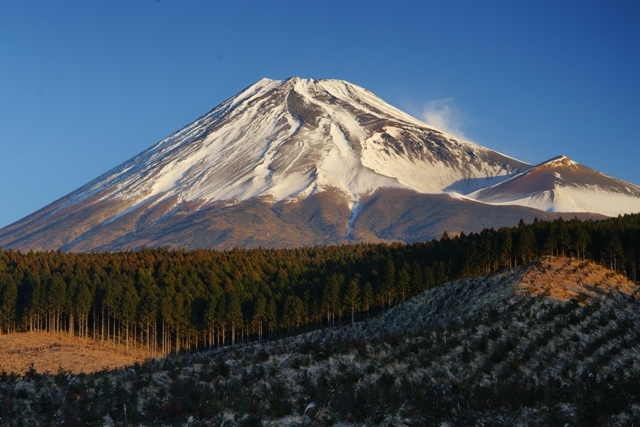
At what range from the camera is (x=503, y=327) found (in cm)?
3447

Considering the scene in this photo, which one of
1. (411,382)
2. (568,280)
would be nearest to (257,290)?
(568,280)

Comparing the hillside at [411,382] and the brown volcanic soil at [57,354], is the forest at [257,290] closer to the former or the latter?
the brown volcanic soil at [57,354]

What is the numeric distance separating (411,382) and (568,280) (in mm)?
22186

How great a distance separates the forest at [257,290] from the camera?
57.4m

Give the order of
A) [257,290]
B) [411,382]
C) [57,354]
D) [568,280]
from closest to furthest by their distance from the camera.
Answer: [411,382]
[568,280]
[57,354]
[257,290]

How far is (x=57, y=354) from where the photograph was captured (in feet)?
178

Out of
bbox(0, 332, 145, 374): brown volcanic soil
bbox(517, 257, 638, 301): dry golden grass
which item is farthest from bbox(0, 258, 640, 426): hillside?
A: bbox(0, 332, 145, 374): brown volcanic soil

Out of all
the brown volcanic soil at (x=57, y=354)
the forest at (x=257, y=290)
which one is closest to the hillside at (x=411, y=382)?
the forest at (x=257, y=290)

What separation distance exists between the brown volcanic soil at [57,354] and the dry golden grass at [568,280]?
27172 mm

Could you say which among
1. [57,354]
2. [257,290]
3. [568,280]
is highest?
[257,290]

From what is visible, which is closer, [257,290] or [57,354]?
[57,354]

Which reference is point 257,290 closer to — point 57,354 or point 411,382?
point 57,354

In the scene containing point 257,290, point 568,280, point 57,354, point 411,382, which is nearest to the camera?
point 411,382

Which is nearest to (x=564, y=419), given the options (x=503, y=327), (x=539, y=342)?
(x=539, y=342)
